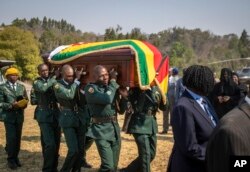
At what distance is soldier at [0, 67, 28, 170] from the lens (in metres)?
6.76

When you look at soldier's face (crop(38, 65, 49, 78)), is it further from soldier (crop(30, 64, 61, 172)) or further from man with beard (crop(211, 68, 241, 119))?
man with beard (crop(211, 68, 241, 119))

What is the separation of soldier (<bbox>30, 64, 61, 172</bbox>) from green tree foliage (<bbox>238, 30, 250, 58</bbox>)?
181 ft

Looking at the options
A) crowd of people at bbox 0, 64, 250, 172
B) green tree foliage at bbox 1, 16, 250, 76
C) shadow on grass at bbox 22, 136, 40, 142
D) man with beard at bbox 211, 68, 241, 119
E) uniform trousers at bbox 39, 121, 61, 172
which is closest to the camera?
crowd of people at bbox 0, 64, 250, 172

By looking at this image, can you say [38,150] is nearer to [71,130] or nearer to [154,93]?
[71,130]

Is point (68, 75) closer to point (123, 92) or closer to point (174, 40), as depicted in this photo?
point (123, 92)

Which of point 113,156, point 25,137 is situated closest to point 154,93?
point 113,156

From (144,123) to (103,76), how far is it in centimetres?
95

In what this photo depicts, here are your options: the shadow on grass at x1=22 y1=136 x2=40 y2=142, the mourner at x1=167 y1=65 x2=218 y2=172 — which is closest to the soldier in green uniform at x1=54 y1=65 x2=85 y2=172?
the mourner at x1=167 y1=65 x2=218 y2=172

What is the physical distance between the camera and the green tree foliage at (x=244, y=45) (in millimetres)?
60094

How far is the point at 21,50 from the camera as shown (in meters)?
33.9

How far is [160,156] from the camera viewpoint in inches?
288

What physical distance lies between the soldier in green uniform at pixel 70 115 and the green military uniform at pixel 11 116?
1.30 metres

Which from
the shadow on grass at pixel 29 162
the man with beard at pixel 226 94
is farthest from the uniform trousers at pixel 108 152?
the man with beard at pixel 226 94

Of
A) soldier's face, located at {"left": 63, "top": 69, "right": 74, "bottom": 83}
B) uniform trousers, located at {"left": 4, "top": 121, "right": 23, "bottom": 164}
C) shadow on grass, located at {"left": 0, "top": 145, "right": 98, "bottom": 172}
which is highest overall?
soldier's face, located at {"left": 63, "top": 69, "right": 74, "bottom": 83}
